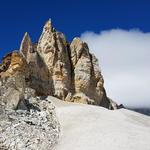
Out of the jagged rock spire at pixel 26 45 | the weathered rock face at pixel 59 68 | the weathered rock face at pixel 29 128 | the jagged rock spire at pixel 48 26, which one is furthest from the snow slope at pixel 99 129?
the jagged rock spire at pixel 48 26

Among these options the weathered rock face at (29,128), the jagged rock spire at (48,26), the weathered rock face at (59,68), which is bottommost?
the weathered rock face at (29,128)

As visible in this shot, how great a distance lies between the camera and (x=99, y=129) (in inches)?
1716

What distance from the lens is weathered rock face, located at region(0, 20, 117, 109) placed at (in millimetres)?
58250

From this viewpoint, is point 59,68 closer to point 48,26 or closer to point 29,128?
point 48,26

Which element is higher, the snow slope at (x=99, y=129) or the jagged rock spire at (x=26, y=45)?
the jagged rock spire at (x=26, y=45)

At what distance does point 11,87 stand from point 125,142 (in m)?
14.4

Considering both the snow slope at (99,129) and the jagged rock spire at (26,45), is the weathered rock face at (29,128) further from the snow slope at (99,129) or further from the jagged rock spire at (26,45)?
the jagged rock spire at (26,45)

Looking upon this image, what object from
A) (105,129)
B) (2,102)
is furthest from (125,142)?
(2,102)

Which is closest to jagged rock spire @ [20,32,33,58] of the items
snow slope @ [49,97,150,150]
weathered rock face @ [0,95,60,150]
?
snow slope @ [49,97,150,150]

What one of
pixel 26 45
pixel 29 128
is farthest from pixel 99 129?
pixel 26 45

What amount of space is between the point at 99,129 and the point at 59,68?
19157 mm

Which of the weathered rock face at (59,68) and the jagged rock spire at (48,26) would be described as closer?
the weathered rock face at (59,68)

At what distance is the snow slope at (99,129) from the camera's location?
39.8 m

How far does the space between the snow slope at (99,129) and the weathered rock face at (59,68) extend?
594cm
